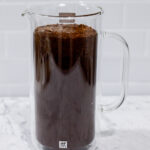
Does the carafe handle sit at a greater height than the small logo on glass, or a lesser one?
greater

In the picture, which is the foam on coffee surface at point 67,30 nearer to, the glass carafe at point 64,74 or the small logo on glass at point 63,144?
the glass carafe at point 64,74

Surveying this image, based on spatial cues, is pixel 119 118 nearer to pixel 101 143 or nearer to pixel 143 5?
pixel 101 143

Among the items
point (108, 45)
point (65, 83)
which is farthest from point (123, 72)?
point (108, 45)

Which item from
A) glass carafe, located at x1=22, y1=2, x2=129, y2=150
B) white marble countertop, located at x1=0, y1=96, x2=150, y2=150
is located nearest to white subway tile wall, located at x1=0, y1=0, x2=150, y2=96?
white marble countertop, located at x1=0, y1=96, x2=150, y2=150

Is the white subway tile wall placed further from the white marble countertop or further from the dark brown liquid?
the dark brown liquid

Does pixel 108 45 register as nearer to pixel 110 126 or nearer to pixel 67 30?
pixel 110 126

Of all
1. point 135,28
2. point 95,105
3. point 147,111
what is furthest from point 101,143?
point 135,28
